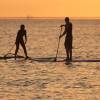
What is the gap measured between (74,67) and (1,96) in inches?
340

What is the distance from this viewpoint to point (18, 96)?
18.0 meters

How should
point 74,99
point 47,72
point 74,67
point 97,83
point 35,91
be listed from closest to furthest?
point 74,99 < point 35,91 < point 97,83 < point 47,72 < point 74,67

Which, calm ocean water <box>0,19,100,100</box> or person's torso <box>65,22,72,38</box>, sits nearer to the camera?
calm ocean water <box>0,19,100,100</box>

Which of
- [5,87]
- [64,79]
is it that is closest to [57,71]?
[64,79]

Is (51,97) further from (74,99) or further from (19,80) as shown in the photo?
(19,80)

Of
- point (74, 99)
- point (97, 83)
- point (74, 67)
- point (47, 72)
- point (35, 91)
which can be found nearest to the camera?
point (74, 99)

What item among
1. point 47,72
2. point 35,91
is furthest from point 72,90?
point 47,72

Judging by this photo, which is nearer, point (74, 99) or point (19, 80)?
point (74, 99)

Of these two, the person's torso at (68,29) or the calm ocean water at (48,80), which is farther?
the person's torso at (68,29)

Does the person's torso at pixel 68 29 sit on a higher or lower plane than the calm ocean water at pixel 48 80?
higher

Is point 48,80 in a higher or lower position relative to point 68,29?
lower

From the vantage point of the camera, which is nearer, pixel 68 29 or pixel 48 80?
pixel 48 80

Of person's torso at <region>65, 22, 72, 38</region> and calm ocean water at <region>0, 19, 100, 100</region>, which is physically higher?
person's torso at <region>65, 22, 72, 38</region>

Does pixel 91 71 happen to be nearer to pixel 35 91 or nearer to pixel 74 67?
pixel 74 67
